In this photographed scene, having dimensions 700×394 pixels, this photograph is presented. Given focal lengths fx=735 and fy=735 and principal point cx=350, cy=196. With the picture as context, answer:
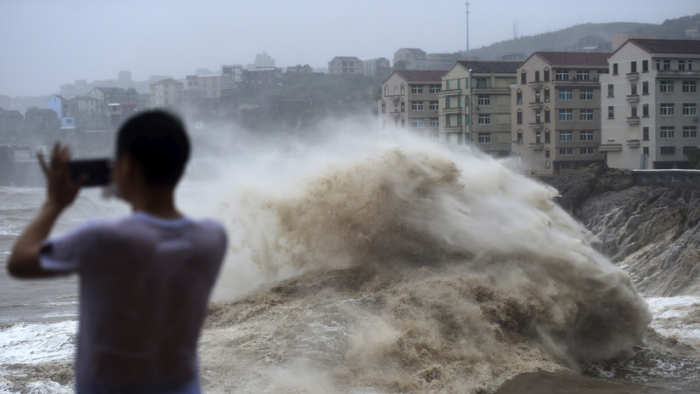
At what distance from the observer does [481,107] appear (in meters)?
54.3

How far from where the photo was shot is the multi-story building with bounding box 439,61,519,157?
5406 cm

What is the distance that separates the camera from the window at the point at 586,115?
2009 inches

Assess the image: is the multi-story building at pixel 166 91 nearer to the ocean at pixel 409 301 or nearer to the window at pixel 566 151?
the window at pixel 566 151

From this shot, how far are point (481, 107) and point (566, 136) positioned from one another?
683 cm

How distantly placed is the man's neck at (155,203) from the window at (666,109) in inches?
1773

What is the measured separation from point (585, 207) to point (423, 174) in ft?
81.2

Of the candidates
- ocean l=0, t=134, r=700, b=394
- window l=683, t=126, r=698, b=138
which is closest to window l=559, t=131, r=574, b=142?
window l=683, t=126, r=698, b=138

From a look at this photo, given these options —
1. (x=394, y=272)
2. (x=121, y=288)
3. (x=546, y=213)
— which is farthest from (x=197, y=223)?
(x=546, y=213)

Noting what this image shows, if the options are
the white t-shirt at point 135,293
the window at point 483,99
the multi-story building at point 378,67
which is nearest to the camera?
the white t-shirt at point 135,293

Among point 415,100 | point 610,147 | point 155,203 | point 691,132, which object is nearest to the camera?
A: point 155,203

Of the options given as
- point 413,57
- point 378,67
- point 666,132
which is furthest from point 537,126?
point 413,57

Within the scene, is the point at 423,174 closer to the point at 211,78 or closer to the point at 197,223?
the point at 197,223

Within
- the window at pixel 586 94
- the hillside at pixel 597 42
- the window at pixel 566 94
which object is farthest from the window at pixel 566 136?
the hillside at pixel 597 42

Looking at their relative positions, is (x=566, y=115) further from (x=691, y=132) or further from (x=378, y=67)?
(x=378, y=67)
